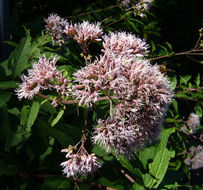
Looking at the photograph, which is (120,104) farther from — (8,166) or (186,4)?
(186,4)

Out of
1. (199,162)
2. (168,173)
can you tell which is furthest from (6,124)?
(199,162)

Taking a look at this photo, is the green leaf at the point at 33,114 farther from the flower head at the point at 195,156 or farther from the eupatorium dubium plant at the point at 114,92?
the flower head at the point at 195,156

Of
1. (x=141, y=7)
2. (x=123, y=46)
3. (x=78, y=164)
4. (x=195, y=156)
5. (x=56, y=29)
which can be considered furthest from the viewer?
(x=195, y=156)

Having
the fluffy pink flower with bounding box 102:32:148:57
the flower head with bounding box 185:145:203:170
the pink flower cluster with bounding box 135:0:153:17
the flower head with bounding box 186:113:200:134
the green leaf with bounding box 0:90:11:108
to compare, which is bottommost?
the flower head with bounding box 185:145:203:170

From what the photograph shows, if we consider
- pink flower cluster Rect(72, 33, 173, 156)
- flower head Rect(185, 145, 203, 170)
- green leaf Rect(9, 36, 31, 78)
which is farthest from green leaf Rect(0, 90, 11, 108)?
flower head Rect(185, 145, 203, 170)

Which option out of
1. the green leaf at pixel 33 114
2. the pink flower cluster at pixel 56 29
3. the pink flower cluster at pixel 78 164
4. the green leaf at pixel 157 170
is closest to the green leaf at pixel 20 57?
the green leaf at pixel 33 114

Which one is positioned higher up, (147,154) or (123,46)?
(123,46)

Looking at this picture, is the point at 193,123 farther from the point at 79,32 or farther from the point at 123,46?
the point at 79,32

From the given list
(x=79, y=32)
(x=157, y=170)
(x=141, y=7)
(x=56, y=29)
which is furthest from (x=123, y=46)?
(x=141, y=7)

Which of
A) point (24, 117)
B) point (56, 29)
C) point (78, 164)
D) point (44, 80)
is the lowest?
point (78, 164)

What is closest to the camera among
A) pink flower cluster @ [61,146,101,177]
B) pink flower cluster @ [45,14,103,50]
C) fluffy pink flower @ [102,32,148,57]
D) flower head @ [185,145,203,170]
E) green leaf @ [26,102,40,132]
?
green leaf @ [26,102,40,132]

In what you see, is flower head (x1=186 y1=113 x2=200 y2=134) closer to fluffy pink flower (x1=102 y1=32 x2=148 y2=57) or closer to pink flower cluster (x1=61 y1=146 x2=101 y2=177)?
fluffy pink flower (x1=102 y1=32 x2=148 y2=57)
